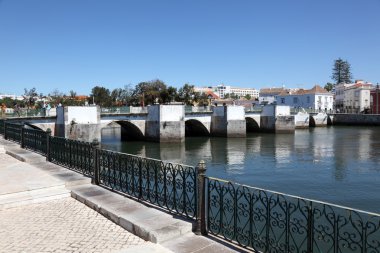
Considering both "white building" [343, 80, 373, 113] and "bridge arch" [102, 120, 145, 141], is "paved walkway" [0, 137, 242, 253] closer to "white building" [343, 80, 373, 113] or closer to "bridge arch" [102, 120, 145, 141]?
"bridge arch" [102, 120, 145, 141]

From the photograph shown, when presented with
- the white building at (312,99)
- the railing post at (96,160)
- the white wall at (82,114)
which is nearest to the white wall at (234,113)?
the white wall at (82,114)

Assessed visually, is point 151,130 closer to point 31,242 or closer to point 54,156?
point 54,156

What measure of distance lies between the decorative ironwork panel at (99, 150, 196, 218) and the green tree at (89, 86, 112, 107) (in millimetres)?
76396

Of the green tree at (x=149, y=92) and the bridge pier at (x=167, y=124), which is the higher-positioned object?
the green tree at (x=149, y=92)

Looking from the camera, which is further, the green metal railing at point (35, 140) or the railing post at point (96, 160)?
the green metal railing at point (35, 140)

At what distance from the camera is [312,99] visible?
89.2m

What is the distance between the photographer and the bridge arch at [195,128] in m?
52.7

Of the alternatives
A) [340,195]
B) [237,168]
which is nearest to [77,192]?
[340,195]

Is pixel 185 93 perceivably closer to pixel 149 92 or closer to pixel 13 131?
pixel 149 92

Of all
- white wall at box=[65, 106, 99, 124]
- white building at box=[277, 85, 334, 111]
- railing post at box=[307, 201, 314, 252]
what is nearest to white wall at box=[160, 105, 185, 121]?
white wall at box=[65, 106, 99, 124]

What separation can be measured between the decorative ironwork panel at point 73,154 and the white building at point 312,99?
82.7 metres

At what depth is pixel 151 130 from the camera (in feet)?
148

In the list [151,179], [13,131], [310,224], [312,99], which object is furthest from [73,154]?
[312,99]

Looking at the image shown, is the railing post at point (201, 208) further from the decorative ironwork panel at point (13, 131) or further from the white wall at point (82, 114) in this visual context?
the white wall at point (82, 114)
